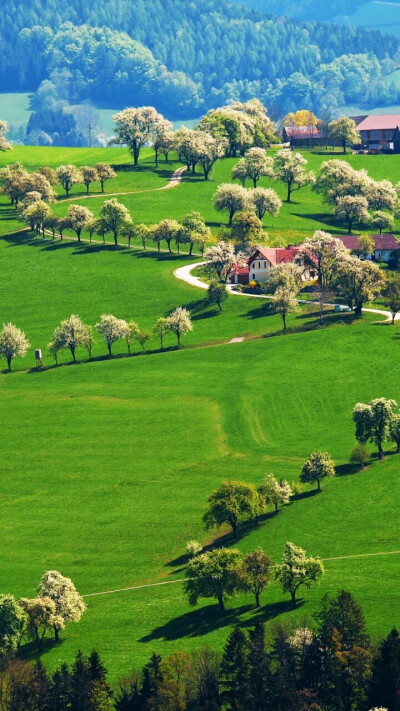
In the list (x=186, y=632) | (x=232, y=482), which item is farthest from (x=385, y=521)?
(x=186, y=632)

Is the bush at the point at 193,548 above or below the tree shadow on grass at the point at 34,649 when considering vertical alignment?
above

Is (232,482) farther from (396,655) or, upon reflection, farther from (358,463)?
(396,655)

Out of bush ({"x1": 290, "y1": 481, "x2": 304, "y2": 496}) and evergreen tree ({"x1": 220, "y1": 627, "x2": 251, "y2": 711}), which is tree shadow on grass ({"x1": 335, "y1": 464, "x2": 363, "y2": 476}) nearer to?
bush ({"x1": 290, "y1": 481, "x2": 304, "y2": 496})

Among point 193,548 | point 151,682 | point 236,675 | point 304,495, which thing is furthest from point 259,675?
point 304,495

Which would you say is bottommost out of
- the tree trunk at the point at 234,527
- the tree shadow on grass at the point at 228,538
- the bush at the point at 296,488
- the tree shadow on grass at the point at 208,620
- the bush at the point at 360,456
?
the tree shadow on grass at the point at 208,620

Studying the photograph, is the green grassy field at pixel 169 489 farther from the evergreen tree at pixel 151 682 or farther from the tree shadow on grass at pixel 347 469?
the evergreen tree at pixel 151 682

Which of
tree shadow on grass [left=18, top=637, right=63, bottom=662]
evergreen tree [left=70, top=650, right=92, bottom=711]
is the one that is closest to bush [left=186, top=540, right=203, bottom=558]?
tree shadow on grass [left=18, top=637, right=63, bottom=662]

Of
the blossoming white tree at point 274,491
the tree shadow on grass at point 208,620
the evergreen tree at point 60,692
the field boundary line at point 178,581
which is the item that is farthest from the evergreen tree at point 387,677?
the blossoming white tree at point 274,491
